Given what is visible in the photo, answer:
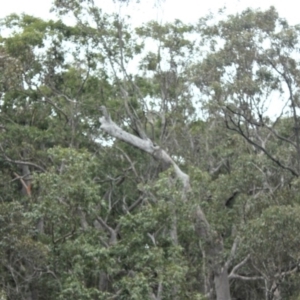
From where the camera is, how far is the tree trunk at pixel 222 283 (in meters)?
18.6

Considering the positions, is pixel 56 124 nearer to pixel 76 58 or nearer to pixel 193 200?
pixel 76 58

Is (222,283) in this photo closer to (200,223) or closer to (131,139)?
(200,223)

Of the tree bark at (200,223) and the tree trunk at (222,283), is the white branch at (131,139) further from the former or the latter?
the tree trunk at (222,283)

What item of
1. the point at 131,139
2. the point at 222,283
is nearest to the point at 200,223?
the point at 222,283

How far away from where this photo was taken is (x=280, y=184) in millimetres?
19797

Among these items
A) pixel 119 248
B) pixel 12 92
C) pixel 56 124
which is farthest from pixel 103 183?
pixel 119 248

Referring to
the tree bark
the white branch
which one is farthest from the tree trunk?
the white branch

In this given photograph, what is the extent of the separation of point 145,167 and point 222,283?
14.1ft

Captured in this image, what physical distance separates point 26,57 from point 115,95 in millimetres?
3012

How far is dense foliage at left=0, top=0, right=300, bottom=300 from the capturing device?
1568cm

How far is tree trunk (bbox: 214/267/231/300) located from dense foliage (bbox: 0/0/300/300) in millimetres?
28

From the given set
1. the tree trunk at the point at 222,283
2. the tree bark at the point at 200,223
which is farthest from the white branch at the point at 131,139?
the tree trunk at the point at 222,283

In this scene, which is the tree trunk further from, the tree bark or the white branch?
the white branch

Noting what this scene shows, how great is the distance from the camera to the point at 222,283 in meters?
18.6
